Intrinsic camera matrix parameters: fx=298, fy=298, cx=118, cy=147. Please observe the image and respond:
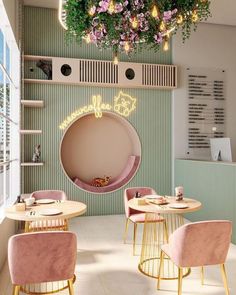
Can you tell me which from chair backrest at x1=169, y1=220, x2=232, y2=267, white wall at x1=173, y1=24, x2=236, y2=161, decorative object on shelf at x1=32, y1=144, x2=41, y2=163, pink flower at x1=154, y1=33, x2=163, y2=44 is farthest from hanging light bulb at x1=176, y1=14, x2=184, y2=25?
decorative object on shelf at x1=32, y1=144, x2=41, y2=163

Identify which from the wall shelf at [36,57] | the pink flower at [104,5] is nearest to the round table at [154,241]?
the pink flower at [104,5]

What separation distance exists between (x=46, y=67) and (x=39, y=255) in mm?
3846

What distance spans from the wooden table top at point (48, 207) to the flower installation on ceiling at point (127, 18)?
1619 mm

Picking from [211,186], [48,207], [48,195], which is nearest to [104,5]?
[48,207]

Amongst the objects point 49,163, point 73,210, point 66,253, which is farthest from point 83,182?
point 66,253

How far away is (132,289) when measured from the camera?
2754 millimetres

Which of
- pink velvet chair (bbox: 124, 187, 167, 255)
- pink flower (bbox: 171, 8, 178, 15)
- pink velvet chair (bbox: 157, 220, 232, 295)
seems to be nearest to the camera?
pink velvet chair (bbox: 157, 220, 232, 295)

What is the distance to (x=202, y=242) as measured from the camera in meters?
2.30

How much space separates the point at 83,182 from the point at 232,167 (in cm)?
286

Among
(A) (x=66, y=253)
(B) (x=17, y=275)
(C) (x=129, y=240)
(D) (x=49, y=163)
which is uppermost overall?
(D) (x=49, y=163)

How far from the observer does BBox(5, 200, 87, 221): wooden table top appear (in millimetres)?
2664

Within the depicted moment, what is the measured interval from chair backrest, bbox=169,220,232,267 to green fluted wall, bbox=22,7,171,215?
3.30 metres

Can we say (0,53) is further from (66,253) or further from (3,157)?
(66,253)

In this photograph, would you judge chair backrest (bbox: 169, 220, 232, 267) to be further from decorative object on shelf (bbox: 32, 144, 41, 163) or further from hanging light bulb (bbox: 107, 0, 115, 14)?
decorative object on shelf (bbox: 32, 144, 41, 163)
